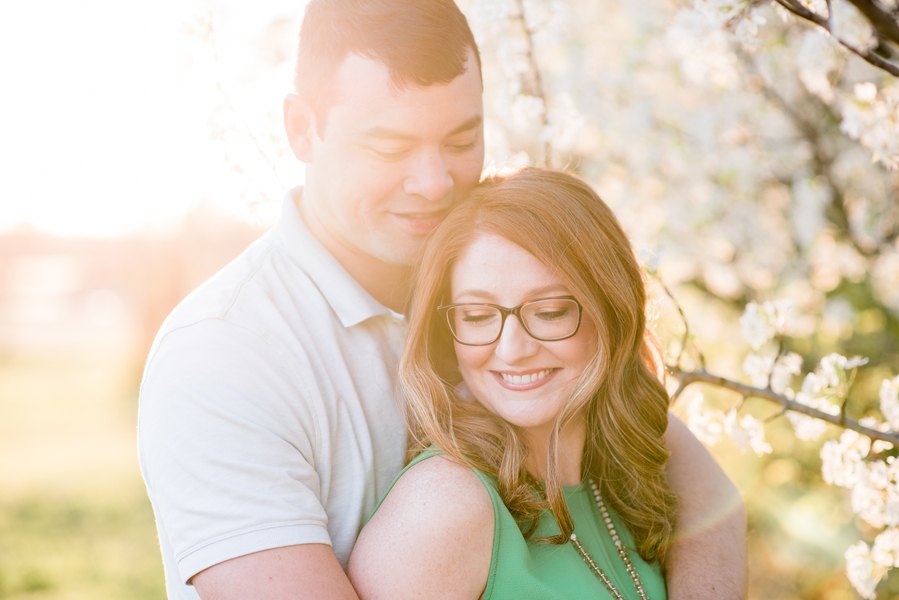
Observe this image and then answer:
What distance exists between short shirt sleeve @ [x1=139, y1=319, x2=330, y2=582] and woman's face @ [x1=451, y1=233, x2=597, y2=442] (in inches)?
17.0

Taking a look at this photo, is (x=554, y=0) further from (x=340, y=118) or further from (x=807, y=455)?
(x=807, y=455)

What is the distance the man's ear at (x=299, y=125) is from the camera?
2.33 m

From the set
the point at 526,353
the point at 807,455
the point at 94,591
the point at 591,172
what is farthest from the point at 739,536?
the point at 94,591

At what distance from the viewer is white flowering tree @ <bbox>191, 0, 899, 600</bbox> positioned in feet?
9.82

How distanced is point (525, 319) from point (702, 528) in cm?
82

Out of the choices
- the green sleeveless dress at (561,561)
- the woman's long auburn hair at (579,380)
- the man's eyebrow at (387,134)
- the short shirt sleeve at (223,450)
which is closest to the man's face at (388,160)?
the man's eyebrow at (387,134)

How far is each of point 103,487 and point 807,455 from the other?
6.42 meters

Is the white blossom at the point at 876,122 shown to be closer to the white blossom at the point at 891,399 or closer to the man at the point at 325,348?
the white blossom at the point at 891,399

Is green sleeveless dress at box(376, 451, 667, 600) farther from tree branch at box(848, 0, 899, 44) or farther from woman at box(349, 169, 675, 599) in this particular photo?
tree branch at box(848, 0, 899, 44)

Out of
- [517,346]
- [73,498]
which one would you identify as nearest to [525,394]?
[517,346]

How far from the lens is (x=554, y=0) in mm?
2947

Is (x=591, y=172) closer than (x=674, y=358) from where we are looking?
No

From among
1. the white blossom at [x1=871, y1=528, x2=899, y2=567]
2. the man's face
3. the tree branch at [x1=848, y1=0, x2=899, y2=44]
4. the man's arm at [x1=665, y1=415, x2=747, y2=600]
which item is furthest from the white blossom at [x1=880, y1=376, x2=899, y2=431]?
the man's face

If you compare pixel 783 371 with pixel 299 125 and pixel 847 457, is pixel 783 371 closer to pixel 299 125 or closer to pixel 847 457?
pixel 847 457
